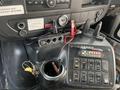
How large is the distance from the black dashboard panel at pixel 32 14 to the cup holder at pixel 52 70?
0.48 feet

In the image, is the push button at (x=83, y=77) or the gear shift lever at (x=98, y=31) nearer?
the push button at (x=83, y=77)

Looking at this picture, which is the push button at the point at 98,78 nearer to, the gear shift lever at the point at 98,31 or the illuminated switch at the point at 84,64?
the illuminated switch at the point at 84,64

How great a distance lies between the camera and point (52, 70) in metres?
0.66

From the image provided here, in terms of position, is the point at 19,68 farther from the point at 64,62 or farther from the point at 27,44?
the point at 64,62

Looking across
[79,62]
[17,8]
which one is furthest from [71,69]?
[17,8]

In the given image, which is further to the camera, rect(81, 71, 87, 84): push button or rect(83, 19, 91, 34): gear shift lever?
rect(83, 19, 91, 34): gear shift lever

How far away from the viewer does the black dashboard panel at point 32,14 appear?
654 millimetres

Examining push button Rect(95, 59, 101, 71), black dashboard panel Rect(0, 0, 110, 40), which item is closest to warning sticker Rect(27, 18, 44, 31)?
black dashboard panel Rect(0, 0, 110, 40)

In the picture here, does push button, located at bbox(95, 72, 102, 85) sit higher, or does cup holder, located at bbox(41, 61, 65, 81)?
cup holder, located at bbox(41, 61, 65, 81)

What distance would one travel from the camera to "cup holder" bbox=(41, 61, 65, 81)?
0.62 metres

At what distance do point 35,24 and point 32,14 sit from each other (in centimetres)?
4

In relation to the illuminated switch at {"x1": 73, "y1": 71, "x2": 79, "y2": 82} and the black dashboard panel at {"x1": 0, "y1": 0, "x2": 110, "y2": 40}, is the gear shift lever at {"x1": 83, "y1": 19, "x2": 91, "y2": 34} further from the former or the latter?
the illuminated switch at {"x1": 73, "y1": 71, "x2": 79, "y2": 82}

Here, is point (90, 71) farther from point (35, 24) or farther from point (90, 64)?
point (35, 24)

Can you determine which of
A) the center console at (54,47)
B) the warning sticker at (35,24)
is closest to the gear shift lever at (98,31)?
the center console at (54,47)
